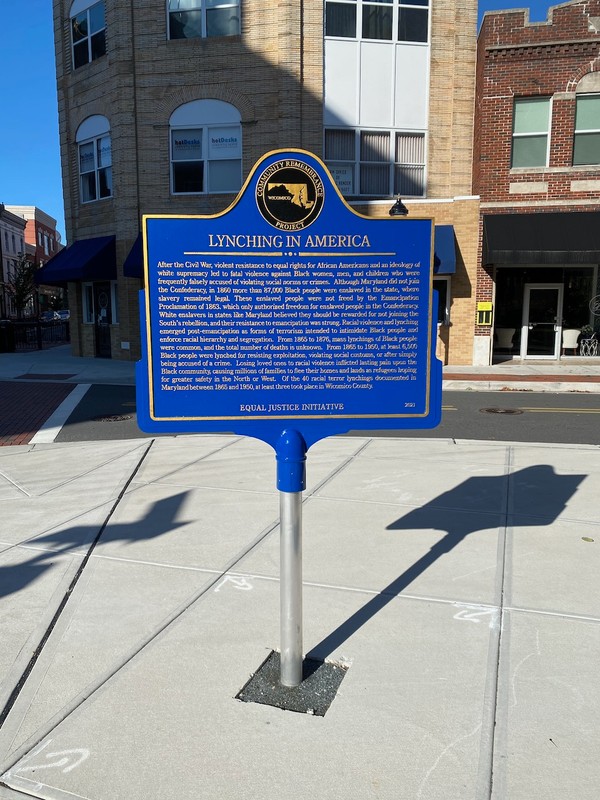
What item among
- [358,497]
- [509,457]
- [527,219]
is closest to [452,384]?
[527,219]

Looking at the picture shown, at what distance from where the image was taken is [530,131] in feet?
60.7

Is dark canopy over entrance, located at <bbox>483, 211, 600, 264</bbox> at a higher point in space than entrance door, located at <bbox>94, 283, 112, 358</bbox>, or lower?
higher

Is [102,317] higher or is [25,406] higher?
[102,317]

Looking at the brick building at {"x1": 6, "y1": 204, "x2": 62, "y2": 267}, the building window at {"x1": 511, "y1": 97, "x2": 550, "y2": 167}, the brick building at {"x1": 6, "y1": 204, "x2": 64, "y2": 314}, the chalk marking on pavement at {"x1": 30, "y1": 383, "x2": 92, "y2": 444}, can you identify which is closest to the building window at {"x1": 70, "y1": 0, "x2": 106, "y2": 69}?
the chalk marking on pavement at {"x1": 30, "y1": 383, "x2": 92, "y2": 444}

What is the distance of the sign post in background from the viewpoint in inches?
126

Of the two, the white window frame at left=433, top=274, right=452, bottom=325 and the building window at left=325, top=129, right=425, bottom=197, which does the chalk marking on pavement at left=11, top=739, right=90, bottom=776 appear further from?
the building window at left=325, top=129, right=425, bottom=197

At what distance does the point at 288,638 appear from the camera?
329cm

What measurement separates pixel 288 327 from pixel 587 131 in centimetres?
1847

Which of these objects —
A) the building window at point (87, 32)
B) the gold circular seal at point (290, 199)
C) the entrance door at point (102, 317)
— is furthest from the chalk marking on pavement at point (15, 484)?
the building window at point (87, 32)

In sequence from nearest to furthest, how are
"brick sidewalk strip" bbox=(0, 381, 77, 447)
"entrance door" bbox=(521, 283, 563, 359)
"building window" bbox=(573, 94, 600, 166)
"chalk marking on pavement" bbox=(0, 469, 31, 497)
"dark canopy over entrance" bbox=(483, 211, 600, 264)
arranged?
"chalk marking on pavement" bbox=(0, 469, 31, 497) → "brick sidewalk strip" bbox=(0, 381, 77, 447) → "dark canopy over entrance" bbox=(483, 211, 600, 264) → "building window" bbox=(573, 94, 600, 166) → "entrance door" bbox=(521, 283, 563, 359)

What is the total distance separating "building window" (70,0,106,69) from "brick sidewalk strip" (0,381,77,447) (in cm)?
1202

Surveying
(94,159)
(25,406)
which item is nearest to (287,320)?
(25,406)

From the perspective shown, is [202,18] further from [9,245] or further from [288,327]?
[9,245]

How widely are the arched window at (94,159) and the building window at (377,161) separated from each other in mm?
7315
